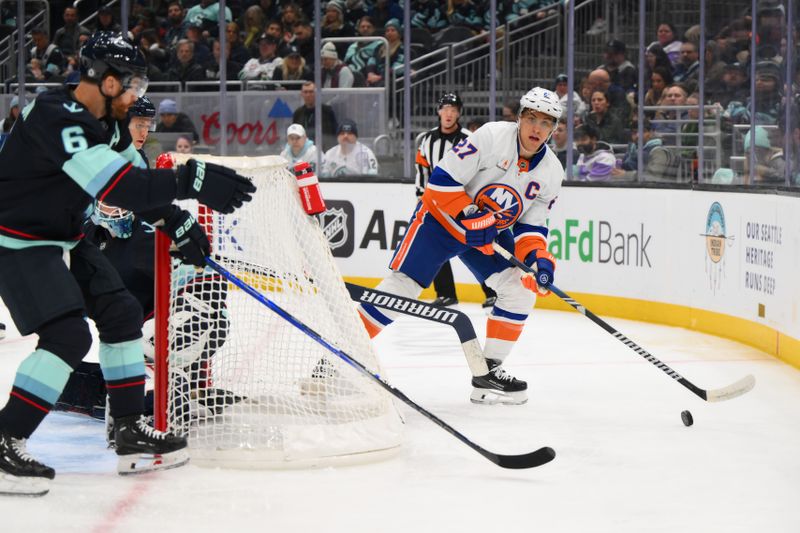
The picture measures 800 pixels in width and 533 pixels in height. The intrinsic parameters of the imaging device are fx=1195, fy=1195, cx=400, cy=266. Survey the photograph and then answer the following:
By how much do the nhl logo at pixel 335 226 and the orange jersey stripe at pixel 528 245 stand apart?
3.46 meters

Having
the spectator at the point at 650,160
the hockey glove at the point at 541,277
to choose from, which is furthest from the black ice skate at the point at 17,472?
the spectator at the point at 650,160

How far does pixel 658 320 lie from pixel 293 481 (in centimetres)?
365

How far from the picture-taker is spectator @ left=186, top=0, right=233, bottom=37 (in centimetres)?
838

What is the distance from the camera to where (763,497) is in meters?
3.01

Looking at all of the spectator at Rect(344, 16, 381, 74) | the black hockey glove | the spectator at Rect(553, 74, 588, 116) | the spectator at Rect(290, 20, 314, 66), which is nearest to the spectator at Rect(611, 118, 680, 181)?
the spectator at Rect(553, 74, 588, 116)

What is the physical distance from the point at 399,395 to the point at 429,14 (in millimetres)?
6419

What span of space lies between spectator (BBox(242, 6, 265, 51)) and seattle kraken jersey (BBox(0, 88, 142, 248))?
18.6 ft

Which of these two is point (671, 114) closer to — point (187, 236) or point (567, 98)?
point (567, 98)

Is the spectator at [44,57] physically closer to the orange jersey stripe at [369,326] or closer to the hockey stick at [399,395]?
the orange jersey stripe at [369,326]

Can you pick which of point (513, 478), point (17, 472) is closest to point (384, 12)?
point (513, 478)

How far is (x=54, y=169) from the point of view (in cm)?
287

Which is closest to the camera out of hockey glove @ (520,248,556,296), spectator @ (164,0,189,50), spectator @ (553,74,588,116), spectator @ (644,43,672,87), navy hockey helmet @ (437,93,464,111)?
hockey glove @ (520,248,556,296)

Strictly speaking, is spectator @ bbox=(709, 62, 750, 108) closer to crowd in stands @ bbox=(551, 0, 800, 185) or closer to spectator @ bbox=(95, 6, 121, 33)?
crowd in stands @ bbox=(551, 0, 800, 185)

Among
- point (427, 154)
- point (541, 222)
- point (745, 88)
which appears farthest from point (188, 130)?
point (541, 222)
